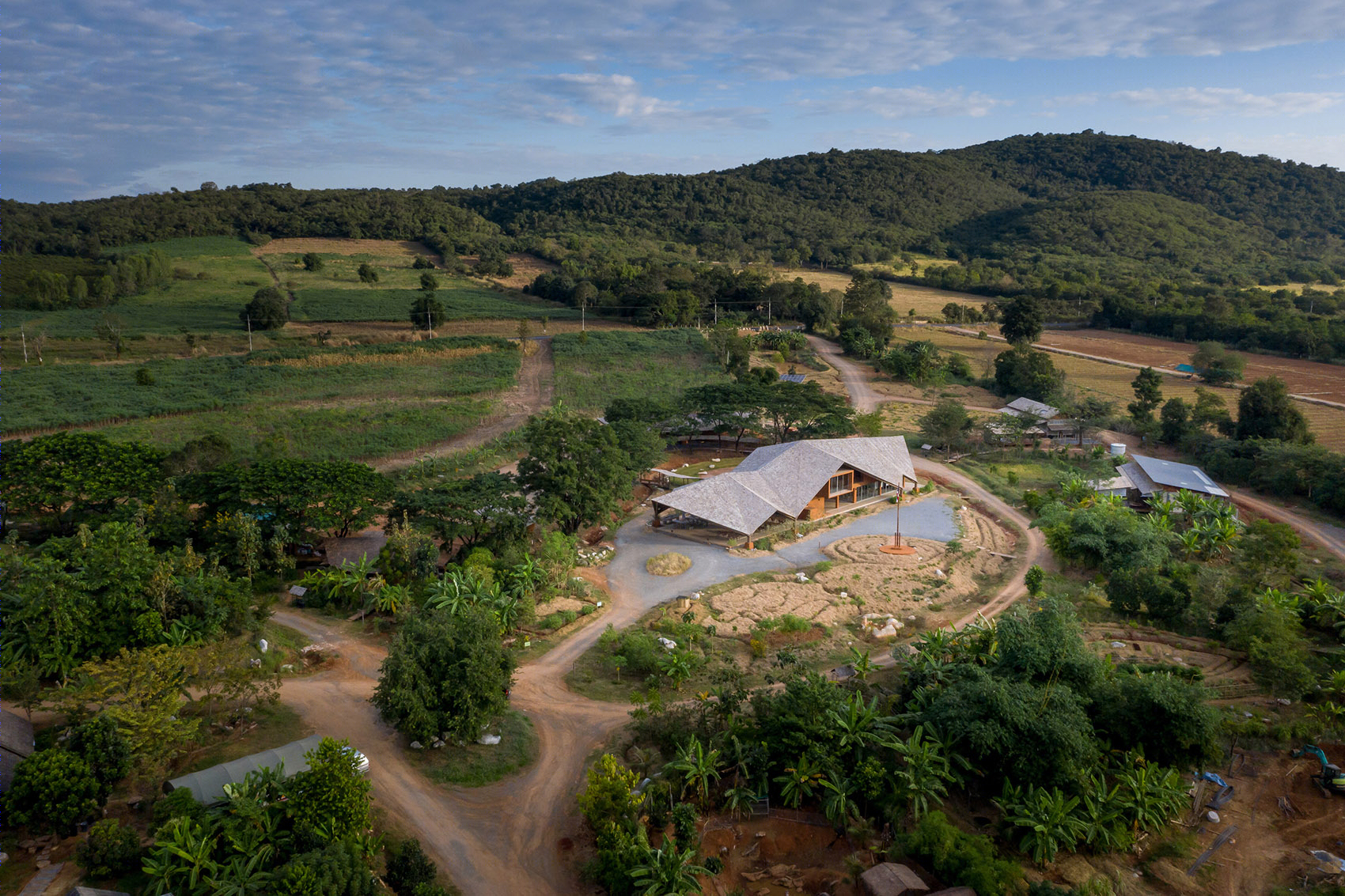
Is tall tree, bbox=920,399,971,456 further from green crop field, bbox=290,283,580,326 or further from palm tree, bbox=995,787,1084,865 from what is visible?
green crop field, bbox=290,283,580,326

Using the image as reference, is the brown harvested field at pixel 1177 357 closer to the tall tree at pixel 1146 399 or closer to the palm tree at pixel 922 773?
the tall tree at pixel 1146 399

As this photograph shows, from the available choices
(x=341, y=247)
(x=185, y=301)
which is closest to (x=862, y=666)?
(x=185, y=301)

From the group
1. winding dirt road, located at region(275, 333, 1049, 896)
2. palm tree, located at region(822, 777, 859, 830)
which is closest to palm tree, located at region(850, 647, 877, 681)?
palm tree, located at region(822, 777, 859, 830)

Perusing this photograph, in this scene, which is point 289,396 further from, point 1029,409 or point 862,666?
A: point 1029,409

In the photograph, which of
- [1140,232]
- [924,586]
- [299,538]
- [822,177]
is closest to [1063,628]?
[924,586]

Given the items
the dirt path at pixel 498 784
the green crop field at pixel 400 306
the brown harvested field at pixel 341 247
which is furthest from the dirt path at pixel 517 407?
the brown harvested field at pixel 341 247
